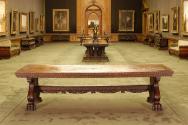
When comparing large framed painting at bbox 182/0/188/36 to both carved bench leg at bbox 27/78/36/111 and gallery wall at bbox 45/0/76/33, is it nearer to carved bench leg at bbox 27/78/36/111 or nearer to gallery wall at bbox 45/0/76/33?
carved bench leg at bbox 27/78/36/111

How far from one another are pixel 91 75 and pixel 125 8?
29269mm

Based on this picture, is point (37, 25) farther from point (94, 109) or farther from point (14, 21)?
point (94, 109)

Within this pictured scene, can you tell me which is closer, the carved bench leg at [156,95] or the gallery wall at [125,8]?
the carved bench leg at [156,95]

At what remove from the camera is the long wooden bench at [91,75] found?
253 inches

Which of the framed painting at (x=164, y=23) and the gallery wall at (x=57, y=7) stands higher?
the gallery wall at (x=57, y=7)

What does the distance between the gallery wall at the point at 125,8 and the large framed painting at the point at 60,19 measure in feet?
14.5

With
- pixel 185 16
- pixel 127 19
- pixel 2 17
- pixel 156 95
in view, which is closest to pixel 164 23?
pixel 185 16

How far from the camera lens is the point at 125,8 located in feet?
115

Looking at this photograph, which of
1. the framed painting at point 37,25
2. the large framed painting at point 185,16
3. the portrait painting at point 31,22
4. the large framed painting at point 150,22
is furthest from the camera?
the large framed painting at point 150,22

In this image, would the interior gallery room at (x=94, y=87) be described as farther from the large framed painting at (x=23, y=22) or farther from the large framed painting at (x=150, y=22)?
the large framed painting at (x=150, y=22)

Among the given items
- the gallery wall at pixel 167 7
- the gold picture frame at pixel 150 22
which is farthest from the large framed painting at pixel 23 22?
the gold picture frame at pixel 150 22

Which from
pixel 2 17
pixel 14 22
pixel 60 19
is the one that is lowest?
pixel 14 22

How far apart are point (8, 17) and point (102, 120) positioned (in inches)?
641

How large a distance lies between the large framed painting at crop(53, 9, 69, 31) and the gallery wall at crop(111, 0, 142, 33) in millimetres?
4407
